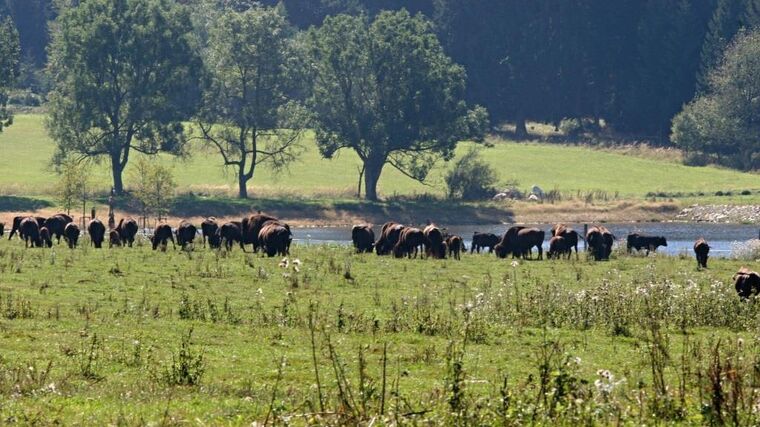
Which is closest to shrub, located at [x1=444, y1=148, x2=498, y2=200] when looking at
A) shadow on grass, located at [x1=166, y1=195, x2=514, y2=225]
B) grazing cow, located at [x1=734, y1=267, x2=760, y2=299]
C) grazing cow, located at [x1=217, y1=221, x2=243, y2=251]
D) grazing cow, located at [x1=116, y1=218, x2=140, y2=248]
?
shadow on grass, located at [x1=166, y1=195, x2=514, y2=225]

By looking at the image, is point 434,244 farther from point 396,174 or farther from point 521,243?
point 396,174

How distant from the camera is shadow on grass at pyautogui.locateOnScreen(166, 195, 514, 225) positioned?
8738 centimetres

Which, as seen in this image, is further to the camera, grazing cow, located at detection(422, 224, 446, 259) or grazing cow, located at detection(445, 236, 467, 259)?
grazing cow, located at detection(445, 236, 467, 259)

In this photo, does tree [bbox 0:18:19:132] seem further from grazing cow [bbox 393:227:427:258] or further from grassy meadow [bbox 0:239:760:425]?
grassy meadow [bbox 0:239:760:425]

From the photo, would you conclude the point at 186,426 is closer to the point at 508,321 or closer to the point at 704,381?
the point at 704,381

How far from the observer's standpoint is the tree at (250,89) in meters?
92.6

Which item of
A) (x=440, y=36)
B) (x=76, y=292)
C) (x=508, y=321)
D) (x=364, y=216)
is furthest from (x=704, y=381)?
(x=440, y=36)

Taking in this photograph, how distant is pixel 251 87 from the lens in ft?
311

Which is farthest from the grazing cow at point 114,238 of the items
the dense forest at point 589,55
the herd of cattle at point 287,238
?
the dense forest at point 589,55

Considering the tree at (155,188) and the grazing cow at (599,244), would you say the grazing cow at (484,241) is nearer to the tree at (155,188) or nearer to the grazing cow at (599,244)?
the grazing cow at (599,244)

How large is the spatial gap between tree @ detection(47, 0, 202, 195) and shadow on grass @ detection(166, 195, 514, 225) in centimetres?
518

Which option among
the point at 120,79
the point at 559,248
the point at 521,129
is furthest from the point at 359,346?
the point at 521,129

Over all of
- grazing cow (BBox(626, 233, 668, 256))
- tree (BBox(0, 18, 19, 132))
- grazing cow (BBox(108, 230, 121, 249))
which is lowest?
grazing cow (BBox(108, 230, 121, 249))

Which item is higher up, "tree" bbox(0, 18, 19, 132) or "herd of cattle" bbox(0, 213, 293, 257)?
"tree" bbox(0, 18, 19, 132)
